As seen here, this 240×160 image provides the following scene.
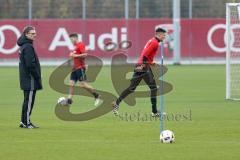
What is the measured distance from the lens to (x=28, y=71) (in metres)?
16.9

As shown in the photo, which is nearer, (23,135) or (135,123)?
(23,135)

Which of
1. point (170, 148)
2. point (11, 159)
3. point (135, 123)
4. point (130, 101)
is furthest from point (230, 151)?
point (130, 101)

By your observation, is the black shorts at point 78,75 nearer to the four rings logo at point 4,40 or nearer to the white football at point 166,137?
the white football at point 166,137

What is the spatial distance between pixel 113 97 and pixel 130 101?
5.05 feet

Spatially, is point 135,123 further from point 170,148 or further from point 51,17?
point 51,17

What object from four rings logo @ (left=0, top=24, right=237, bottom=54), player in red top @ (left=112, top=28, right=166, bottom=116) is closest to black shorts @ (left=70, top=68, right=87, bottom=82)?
player in red top @ (left=112, top=28, right=166, bottom=116)

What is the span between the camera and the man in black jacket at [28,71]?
55.0ft

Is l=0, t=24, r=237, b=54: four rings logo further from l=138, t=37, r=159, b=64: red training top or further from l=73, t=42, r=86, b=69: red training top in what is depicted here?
A: l=138, t=37, r=159, b=64: red training top

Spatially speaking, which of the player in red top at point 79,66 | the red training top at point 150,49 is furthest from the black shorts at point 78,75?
the red training top at point 150,49

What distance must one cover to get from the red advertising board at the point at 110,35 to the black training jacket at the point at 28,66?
28.6m

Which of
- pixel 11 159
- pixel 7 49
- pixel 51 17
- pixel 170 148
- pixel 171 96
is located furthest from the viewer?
pixel 51 17

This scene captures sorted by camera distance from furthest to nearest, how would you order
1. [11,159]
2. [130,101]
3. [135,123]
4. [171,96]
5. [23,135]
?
[171,96]
[130,101]
[135,123]
[23,135]
[11,159]

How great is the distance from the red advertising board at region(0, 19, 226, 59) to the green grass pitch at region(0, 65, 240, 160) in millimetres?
19974

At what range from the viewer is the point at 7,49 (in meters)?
45.3
